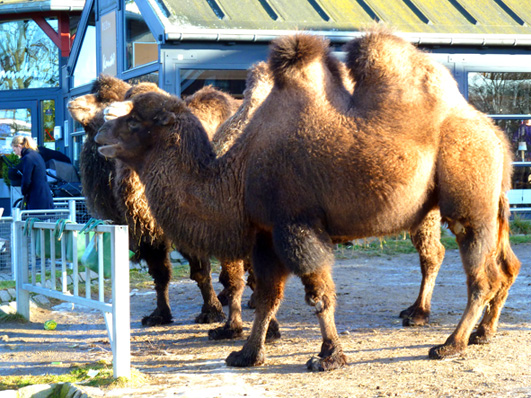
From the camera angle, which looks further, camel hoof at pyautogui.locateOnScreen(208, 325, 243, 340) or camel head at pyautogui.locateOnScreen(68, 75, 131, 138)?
camel head at pyautogui.locateOnScreen(68, 75, 131, 138)

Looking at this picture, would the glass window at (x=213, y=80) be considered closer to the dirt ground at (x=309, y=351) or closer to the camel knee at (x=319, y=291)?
the dirt ground at (x=309, y=351)

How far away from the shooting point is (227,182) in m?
5.89

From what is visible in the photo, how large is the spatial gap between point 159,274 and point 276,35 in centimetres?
641

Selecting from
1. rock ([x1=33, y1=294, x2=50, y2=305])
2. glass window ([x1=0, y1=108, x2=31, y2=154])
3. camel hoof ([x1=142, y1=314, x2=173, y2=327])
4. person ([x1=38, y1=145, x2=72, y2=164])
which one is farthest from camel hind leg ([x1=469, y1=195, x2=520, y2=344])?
glass window ([x1=0, y1=108, x2=31, y2=154])

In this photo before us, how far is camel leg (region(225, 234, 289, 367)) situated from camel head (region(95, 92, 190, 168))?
1.28 meters

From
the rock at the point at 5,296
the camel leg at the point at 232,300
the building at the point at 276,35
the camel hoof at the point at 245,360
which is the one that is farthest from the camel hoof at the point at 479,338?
the building at the point at 276,35

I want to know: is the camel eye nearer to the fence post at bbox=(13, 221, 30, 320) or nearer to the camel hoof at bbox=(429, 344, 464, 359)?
the fence post at bbox=(13, 221, 30, 320)

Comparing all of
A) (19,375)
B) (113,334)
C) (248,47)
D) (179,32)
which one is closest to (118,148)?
(113,334)

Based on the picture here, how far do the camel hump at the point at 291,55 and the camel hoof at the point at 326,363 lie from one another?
2262 millimetres

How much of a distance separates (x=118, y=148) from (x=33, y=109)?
14480mm

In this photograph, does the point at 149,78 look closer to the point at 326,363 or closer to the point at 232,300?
the point at 232,300

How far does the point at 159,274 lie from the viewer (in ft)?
25.2

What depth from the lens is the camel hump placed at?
5.85 metres

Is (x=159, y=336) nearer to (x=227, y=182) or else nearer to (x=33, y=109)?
(x=227, y=182)
